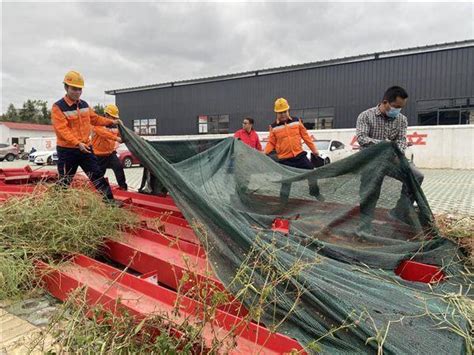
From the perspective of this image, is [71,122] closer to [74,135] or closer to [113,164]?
[74,135]

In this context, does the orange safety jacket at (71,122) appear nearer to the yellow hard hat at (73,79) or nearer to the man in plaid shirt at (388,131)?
the yellow hard hat at (73,79)

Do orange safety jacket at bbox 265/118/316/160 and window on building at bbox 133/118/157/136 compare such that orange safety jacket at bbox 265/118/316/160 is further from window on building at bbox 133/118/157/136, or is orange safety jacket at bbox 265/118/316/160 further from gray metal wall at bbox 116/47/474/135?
window on building at bbox 133/118/157/136

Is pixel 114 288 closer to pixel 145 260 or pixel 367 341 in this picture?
pixel 145 260

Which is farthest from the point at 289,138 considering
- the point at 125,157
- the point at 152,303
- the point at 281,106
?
the point at 125,157

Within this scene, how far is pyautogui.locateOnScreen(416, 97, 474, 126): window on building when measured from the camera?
18.7 meters

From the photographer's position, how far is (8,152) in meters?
25.5

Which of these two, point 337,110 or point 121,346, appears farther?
point 337,110

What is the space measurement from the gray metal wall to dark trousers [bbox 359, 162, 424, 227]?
61.0ft

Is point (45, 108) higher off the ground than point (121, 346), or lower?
higher

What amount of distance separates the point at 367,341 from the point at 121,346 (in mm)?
1076

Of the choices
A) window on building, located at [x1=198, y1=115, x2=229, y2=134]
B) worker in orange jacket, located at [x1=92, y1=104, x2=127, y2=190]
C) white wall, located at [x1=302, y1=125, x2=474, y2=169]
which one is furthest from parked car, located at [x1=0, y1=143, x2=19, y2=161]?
white wall, located at [x1=302, y1=125, x2=474, y2=169]

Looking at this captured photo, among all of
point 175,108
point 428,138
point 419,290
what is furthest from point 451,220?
point 175,108

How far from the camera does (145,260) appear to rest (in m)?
2.78

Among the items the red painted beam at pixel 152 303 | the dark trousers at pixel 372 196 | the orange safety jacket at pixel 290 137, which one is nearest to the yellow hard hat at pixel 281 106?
the orange safety jacket at pixel 290 137
